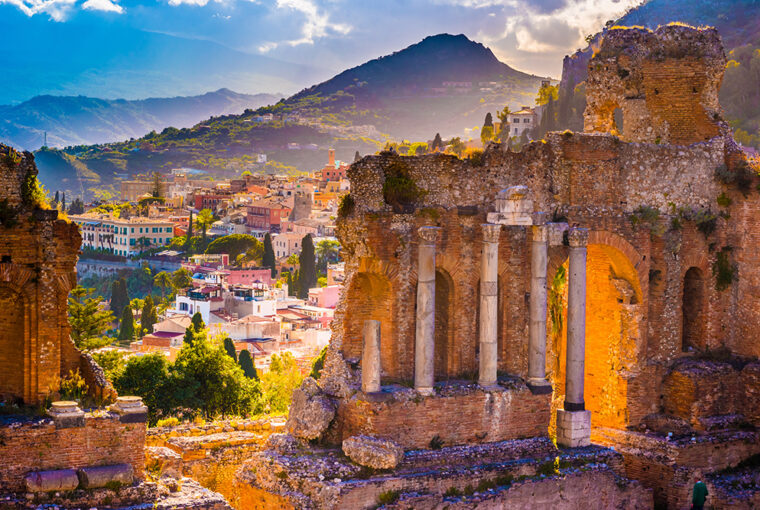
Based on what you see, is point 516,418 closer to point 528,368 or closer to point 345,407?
point 528,368

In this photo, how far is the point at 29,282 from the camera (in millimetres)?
18016

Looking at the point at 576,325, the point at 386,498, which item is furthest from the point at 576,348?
the point at 386,498

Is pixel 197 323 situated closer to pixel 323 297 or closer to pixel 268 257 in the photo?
pixel 323 297

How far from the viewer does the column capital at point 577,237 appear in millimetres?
22906

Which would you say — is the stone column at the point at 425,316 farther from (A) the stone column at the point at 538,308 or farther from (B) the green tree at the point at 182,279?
(B) the green tree at the point at 182,279

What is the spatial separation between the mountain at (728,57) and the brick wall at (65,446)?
29469 millimetres

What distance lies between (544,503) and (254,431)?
682cm

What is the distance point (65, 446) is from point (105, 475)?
0.82 m

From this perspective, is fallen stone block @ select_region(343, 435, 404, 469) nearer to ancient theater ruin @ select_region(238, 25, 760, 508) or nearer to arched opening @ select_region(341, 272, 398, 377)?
ancient theater ruin @ select_region(238, 25, 760, 508)

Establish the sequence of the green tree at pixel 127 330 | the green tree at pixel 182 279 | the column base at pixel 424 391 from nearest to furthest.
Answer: the column base at pixel 424 391 → the green tree at pixel 127 330 → the green tree at pixel 182 279

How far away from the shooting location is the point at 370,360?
20312mm

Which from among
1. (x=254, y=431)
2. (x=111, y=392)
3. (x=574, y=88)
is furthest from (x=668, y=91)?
(x=574, y=88)

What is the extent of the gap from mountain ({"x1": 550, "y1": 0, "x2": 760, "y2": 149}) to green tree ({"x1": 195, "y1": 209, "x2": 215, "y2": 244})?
67.4 m

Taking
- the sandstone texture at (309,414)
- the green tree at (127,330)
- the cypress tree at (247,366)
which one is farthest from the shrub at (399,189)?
the green tree at (127,330)
